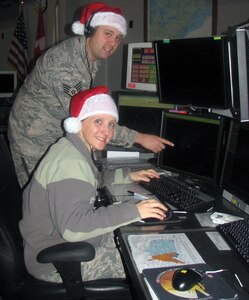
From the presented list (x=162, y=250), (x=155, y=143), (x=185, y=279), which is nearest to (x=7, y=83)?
(x=155, y=143)

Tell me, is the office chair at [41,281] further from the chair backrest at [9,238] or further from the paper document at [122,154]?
the paper document at [122,154]

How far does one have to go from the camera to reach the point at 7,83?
15.3 feet

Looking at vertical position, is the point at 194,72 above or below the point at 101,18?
below

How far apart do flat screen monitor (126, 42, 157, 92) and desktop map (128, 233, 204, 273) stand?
1.17 m

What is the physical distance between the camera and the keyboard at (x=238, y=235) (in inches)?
39.1

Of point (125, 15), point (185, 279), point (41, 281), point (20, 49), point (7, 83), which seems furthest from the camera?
point (20, 49)

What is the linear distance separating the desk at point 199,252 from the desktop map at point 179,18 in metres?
2.28

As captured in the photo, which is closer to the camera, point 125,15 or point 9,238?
point 9,238

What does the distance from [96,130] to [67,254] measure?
1.64 ft

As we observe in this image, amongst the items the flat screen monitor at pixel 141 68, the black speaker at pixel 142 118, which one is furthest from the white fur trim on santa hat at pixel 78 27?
the black speaker at pixel 142 118

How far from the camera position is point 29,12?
5094 mm

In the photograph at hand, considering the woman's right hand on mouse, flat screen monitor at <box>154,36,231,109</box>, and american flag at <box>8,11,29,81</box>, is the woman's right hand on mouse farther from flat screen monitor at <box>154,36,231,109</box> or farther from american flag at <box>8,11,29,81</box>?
american flag at <box>8,11,29,81</box>

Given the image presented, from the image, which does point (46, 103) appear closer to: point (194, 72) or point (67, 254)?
point (194, 72)

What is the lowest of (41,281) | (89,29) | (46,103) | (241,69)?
(41,281)
